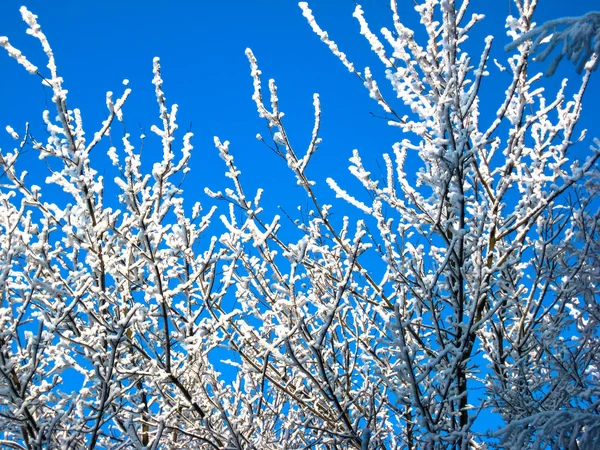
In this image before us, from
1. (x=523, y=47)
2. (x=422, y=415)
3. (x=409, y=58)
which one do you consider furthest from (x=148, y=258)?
(x=523, y=47)

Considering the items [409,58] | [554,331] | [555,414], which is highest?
[409,58]

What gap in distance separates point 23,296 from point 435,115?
3128 millimetres

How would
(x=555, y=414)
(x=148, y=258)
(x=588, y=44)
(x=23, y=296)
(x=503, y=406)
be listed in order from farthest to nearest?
1. (x=503, y=406)
2. (x=23, y=296)
3. (x=148, y=258)
4. (x=555, y=414)
5. (x=588, y=44)

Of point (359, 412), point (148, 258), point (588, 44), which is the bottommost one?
point (359, 412)

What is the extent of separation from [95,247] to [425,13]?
9.77ft

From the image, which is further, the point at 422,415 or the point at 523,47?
the point at 523,47

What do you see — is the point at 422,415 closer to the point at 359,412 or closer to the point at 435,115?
the point at 359,412

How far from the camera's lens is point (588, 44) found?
2.93m

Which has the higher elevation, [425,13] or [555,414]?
[425,13]

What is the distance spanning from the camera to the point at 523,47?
3.98m

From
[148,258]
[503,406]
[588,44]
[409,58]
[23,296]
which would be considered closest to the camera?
[588,44]

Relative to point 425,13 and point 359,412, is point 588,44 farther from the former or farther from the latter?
point 359,412

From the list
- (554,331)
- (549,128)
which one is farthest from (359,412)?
(549,128)

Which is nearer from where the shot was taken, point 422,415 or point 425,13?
point 422,415
